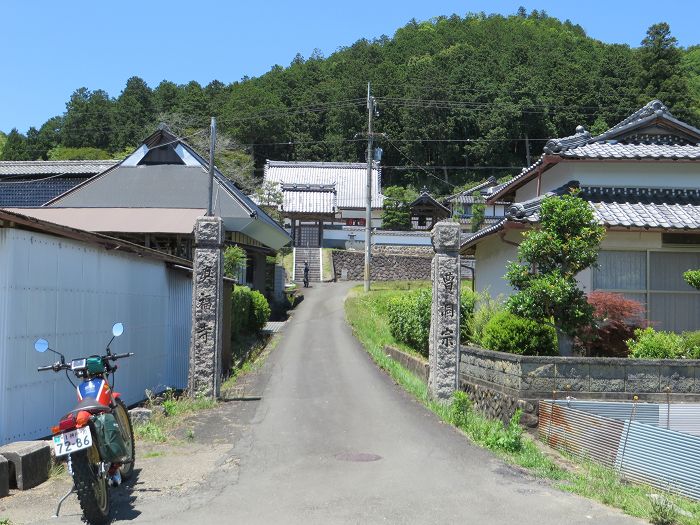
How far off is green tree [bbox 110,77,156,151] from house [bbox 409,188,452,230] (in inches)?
1083

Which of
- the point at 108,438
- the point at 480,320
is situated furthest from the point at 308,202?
the point at 108,438

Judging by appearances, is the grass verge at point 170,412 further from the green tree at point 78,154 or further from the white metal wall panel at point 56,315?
the green tree at point 78,154

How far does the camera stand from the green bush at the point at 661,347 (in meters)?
11.5

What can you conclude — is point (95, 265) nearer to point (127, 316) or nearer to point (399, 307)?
point (127, 316)

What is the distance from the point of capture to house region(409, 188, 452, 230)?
54531 mm

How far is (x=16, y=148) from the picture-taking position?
2552 inches

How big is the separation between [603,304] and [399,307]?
26.5 ft

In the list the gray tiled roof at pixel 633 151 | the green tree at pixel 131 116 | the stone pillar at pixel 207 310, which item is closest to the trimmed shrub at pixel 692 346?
the gray tiled roof at pixel 633 151

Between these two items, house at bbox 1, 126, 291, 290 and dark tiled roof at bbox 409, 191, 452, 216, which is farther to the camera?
dark tiled roof at bbox 409, 191, 452, 216

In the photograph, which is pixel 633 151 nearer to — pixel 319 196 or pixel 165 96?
pixel 319 196

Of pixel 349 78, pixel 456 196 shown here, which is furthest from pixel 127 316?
pixel 349 78

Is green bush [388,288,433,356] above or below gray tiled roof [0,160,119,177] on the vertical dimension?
below

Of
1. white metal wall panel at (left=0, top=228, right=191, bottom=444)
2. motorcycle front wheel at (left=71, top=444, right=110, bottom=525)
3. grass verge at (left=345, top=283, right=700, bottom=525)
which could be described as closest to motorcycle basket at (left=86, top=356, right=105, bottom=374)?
motorcycle front wheel at (left=71, top=444, right=110, bottom=525)

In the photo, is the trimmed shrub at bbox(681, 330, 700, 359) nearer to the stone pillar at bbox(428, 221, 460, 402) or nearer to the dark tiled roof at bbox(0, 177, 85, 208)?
the stone pillar at bbox(428, 221, 460, 402)
